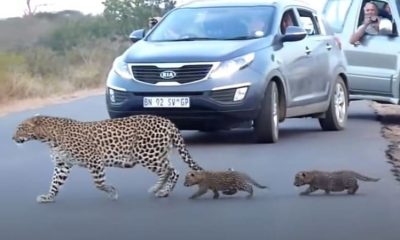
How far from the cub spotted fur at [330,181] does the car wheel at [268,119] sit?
384 cm

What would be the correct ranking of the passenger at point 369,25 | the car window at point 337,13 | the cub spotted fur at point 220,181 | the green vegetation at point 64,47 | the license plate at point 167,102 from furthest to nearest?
the green vegetation at point 64,47 < the car window at point 337,13 < the passenger at point 369,25 < the license plate at point 167,102 < the cub spotted fur at point 220,181

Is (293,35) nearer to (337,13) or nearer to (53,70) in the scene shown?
(337,13)

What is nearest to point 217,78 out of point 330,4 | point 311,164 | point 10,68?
point 311,164

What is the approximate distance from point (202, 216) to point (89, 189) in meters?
1.93

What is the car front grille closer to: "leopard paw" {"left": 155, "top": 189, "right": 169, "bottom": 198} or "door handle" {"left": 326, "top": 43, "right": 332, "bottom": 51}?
"door handle" {"left": 326, "top": 43, "right": 332, "bottom": 51}

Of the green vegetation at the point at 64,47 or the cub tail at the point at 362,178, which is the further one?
the green vegetation at the point at 64,47

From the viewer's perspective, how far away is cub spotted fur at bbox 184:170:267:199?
10219mm

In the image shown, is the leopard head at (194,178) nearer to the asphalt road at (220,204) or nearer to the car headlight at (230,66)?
the asphalt road at (220,204)

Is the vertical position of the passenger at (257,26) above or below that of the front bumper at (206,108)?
above

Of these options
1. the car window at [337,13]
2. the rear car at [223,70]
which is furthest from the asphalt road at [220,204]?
the car window at [337,13]

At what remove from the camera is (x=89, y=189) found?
1104cm

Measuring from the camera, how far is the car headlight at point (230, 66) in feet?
45.8

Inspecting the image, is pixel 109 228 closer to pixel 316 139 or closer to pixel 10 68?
pixel 316 139

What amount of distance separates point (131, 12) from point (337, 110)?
29849 millimetres
